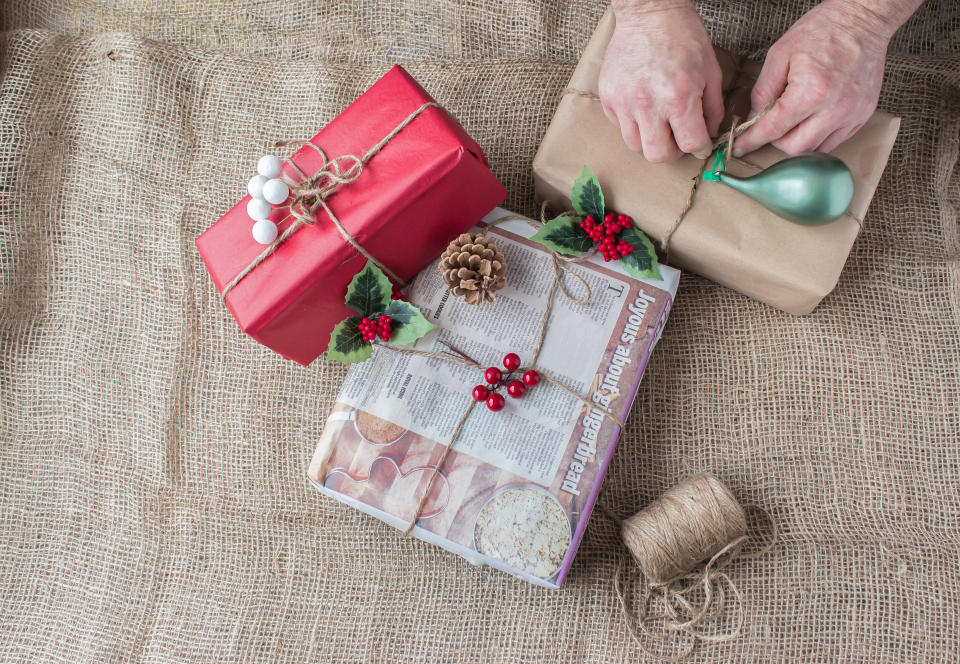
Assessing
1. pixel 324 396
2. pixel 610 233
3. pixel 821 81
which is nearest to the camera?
pixel 821 81

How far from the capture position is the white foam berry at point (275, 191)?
852 millimetres

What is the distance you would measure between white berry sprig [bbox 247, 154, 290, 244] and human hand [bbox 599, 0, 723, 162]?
1.54 feet

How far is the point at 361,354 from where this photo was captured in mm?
921

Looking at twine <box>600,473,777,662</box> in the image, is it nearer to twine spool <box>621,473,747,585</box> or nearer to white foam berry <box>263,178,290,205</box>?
twine spool <box>621,473,747,585</box>

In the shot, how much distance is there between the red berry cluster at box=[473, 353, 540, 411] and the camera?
0.90 metres

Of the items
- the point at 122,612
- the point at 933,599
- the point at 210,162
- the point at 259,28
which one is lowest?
the point at 122,612

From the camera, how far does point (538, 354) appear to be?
0.93 m

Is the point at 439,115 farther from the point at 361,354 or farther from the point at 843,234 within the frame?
the point at 843,234

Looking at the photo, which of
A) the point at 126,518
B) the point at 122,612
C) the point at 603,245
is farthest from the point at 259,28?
the point at 122,612

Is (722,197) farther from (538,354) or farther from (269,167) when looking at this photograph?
(269,167)

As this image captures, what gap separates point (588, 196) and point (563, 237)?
0.22ft

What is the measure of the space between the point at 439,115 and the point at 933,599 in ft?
3.21

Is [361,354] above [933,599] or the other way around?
above

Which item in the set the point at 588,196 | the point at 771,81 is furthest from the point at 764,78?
the point at 588,196
